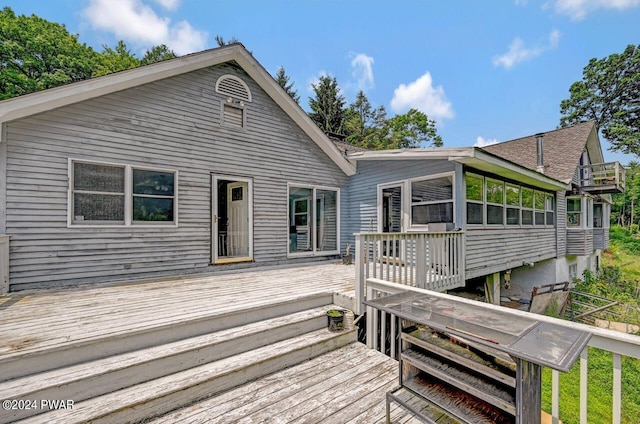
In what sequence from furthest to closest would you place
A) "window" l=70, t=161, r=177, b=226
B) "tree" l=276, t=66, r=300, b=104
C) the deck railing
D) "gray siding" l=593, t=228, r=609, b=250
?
"tree" l=276, t=66, r=300, b=104 < "gray siding" l=593, t=228, r=609, b=250 < the deck railing < "window" l=70, t=161, r=177, b=226

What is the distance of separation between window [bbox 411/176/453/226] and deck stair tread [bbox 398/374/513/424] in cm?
463

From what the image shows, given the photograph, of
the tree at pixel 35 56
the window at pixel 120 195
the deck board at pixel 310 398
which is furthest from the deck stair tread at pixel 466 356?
the tree at pixel 35 56

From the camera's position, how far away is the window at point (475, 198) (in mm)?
6258

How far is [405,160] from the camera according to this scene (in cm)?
692

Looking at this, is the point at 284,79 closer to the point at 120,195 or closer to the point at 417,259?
the point at 120,195

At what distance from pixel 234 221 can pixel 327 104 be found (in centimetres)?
1810

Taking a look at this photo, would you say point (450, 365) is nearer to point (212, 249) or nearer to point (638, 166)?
point (212, 249)

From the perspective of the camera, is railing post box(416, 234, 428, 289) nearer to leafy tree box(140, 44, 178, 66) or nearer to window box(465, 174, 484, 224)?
window box(465, 174, 484, 224)

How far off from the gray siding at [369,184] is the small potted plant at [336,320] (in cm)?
420

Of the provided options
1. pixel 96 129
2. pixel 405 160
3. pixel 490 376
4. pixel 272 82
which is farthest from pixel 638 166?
pixel 96 129

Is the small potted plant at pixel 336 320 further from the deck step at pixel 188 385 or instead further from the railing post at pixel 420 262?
the railing post at pixel 420 262

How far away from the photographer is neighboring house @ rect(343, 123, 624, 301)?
605cm

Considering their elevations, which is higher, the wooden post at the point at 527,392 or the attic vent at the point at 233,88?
the attic vent at the point at 233,88

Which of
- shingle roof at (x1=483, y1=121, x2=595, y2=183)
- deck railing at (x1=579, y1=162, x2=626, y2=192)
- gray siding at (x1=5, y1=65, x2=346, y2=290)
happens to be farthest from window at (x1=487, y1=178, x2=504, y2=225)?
deck railing at (x1=579, y1=162, x2=626, y2=192)
